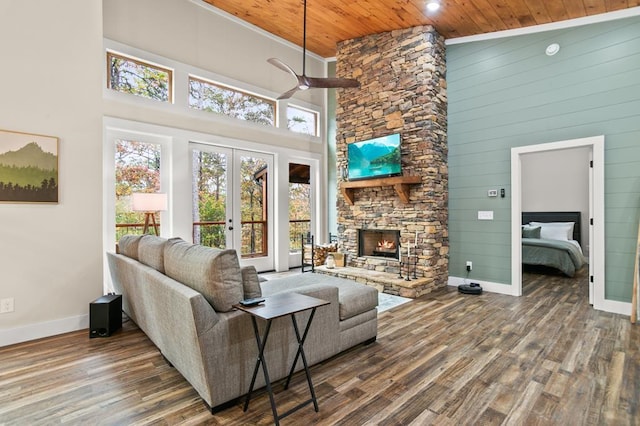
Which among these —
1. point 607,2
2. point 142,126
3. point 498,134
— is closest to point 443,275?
point 498,134

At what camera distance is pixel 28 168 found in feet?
10.0

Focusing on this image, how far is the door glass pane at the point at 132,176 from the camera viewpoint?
172 inches

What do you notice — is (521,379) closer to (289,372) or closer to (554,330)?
(554,330)

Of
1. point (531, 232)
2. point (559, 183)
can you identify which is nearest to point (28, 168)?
point (531, 232)

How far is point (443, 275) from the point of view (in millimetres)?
5172

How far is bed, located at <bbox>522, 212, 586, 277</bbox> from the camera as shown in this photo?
226 inches

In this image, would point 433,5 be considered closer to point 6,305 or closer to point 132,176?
point 132,176

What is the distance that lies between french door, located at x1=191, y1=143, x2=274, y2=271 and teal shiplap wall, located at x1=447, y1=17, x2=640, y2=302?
3283mm

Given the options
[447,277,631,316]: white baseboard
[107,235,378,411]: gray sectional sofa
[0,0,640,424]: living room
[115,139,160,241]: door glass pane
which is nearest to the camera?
[107,235,378,411]: gray sectional sofa

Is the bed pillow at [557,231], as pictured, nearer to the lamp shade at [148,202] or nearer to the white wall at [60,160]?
A: the lamp shade at [148,202]

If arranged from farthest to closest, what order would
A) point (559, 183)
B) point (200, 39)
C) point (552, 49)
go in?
point (559, 183)
point (200, 39)
point (552, 49)

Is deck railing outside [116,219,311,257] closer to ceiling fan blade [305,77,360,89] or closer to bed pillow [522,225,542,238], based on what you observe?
ceiling fan blade [305,77,360,89]

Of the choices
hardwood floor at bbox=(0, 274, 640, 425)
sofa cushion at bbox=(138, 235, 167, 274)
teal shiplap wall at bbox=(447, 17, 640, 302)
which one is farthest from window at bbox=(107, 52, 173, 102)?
teal shiplap wall at bbox=(447, 17, 640, 302)

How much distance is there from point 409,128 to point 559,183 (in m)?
4.70
